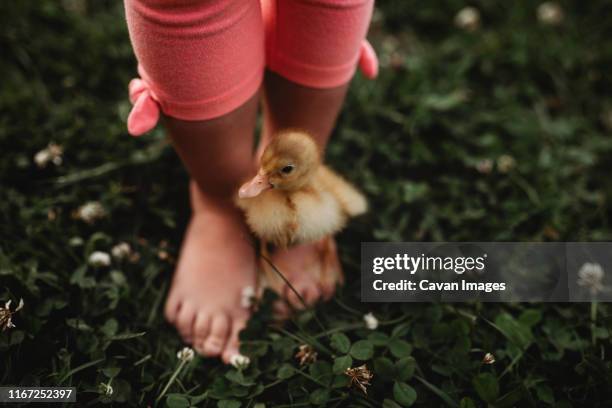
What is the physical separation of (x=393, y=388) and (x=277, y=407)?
0.22 metres

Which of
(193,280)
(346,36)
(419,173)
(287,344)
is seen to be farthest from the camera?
(419,173)

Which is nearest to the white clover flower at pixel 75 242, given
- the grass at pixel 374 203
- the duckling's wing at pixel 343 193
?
the grass at pixel 374 203

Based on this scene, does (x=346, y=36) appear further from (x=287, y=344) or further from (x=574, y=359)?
(x=574, y=359)

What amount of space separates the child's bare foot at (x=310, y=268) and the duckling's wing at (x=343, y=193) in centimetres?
12

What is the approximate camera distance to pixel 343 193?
1.13 m

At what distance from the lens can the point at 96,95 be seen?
60.3 inches

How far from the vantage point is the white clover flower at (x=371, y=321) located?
1.08 meters

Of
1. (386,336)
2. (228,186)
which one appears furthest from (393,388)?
(228,186)

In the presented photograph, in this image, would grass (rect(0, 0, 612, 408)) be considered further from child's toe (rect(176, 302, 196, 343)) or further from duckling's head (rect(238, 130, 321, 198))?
duckling's head (rect(238, 130, 321, 198))

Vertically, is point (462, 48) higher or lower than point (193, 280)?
higher

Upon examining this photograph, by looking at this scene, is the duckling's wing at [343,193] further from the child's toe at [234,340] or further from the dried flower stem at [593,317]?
the dried flower stem at [593,317]

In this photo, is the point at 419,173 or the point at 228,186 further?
the point at 419,173

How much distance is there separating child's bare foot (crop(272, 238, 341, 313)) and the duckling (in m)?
0.11

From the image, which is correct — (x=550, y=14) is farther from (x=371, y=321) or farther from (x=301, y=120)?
(x=371, y=321)
